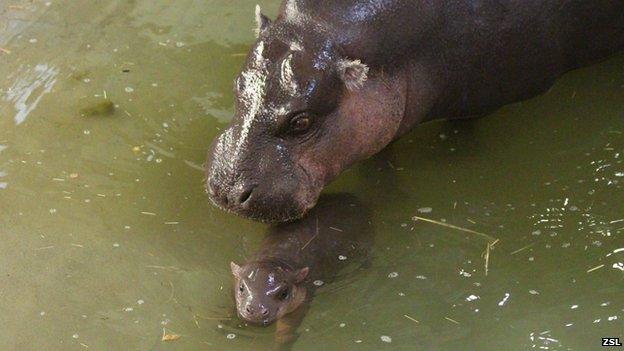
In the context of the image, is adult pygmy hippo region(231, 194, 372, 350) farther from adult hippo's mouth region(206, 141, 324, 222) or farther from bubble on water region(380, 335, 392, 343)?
bubble on water region(380, 335, 392, 343)

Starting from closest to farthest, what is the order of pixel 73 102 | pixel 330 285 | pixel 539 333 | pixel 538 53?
pixel 539 333 < pixel 330 285 < pixel 538 53 < pixel 73 102

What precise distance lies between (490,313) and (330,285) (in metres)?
0.78

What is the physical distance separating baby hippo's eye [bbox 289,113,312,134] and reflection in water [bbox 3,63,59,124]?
217cm

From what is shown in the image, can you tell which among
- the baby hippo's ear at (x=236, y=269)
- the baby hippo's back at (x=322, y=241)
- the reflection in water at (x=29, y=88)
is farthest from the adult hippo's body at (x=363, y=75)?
the reflection in water at (x=29, y=88)

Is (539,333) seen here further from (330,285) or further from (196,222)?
(196,222)

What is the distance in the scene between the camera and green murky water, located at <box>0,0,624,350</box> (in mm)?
4570

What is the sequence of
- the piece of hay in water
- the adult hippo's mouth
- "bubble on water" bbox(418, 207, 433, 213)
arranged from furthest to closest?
"bubble on water" bbox(418, 207, 433, 213)
the adult hippo's mouth
the piece of hay in water

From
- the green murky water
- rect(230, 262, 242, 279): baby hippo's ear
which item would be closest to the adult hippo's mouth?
rect(230, 262, 242, 279): baby hippo's ear

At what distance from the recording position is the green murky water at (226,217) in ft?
15.0

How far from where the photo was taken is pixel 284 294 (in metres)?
4.47

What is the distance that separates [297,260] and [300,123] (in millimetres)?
660

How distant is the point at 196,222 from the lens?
5.26m

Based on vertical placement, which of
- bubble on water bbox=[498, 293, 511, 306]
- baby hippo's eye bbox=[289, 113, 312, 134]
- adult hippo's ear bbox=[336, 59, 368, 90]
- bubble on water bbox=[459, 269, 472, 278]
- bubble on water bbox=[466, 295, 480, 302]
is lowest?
bubble on water bbox=[466, 295, 480, 302]

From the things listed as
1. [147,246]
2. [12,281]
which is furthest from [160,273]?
[12,281]
